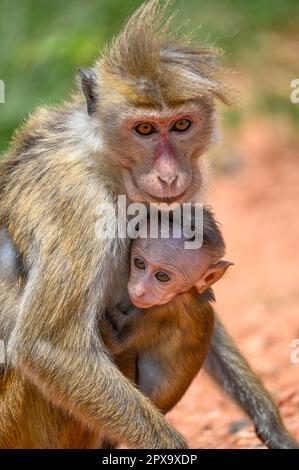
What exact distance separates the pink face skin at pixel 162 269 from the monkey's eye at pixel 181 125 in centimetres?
61

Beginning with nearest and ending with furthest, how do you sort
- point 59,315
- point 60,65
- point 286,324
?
point 59,315 < point 286,324 < point 60,65

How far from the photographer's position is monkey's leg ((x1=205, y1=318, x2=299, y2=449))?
21.5 ft

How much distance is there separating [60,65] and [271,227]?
3051 mm

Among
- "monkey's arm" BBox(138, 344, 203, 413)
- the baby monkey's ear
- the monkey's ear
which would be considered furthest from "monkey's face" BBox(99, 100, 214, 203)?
"monkey's arm" BBox(138, 344, 203, 413)

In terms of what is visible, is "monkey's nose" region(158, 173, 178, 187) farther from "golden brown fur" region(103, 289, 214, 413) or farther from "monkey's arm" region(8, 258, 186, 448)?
"golden brown fur" region(103, 289, 214, 413)

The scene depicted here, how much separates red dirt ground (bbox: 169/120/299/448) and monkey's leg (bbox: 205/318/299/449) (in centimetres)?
13

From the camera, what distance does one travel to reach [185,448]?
18.7 feet

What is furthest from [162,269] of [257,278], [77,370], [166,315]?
[257,278]

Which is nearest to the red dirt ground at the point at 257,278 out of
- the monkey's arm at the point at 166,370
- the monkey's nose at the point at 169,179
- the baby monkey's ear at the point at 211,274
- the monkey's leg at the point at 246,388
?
the monkey's leg at the point at 246,388

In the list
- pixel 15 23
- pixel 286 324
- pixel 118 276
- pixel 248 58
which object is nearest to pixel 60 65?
pixel 15 23

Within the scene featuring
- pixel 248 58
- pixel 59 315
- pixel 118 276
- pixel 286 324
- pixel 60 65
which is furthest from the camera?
pixel 248 58

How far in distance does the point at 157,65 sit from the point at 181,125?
34 cm
